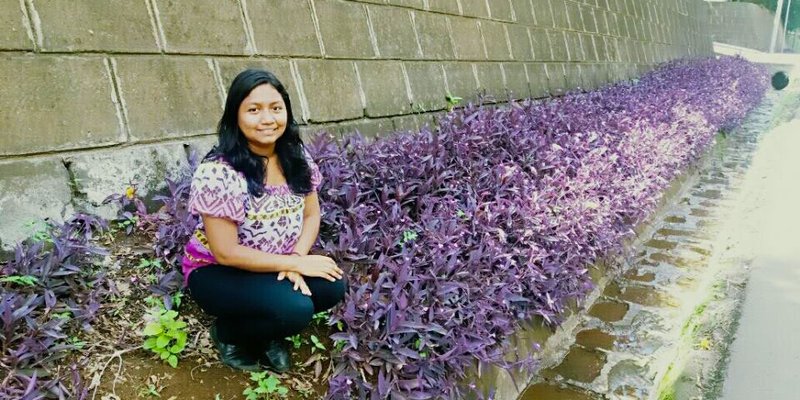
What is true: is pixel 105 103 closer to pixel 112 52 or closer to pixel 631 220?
pixel 112 52

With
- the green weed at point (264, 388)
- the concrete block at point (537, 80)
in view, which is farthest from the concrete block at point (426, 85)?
the green weed at point (264, 388)

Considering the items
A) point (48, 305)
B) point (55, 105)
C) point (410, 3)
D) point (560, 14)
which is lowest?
→ point (48, 305)

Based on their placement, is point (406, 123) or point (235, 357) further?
point (406, 123)

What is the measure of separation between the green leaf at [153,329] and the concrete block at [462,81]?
3598mm

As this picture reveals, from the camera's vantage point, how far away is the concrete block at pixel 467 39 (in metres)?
5.25

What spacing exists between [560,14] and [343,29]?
4.64 m

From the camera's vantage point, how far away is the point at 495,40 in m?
5.93

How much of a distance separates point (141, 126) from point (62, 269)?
2.88 feet

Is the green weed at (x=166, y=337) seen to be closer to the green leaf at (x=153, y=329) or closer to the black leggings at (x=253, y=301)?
the green leaf at (x=153, y=329)

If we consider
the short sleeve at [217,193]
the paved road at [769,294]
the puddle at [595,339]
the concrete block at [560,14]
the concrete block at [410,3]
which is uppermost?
the concrete block at [560,14]

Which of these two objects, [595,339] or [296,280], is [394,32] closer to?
[595,339]

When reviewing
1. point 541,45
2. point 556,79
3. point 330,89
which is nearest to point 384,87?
point 330,89

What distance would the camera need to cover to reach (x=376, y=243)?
2646 mm

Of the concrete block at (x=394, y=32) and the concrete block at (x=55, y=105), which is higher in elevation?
the concrete block at (x=394, y=32)
